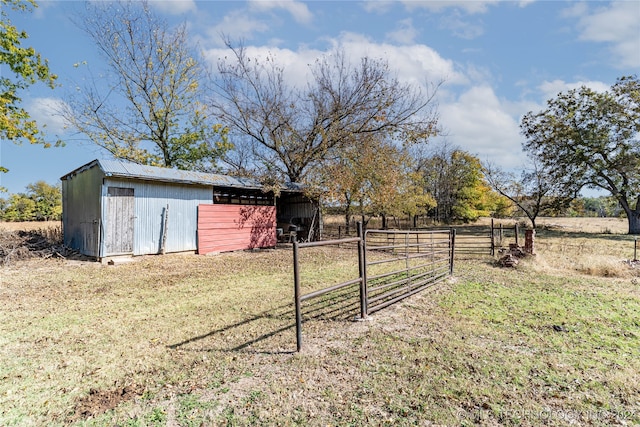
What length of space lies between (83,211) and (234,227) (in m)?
5.33

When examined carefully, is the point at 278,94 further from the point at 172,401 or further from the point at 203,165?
the point at 172,401

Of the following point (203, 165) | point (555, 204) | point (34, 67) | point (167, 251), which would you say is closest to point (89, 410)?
point (167, 251)

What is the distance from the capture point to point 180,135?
835 inches

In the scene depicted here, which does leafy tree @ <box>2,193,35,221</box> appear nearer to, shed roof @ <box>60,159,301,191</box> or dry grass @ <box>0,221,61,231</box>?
dry grass @ <box>0,221,61,231</box>

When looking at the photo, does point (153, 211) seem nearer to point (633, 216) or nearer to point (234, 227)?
point (234, 227)

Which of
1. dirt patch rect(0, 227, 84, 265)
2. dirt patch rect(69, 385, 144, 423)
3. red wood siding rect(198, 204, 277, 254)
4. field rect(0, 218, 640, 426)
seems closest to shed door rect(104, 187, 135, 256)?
dirt patch rect(0, 227, 84, 265)

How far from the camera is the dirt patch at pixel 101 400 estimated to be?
2.55m

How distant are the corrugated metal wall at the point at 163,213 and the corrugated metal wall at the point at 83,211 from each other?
0.62m

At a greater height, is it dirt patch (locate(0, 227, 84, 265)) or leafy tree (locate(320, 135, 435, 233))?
leafy tree (locate(320, 135, 435, 233))

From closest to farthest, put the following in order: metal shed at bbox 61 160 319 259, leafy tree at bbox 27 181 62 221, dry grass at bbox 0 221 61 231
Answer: metal shed at bbox 61 160 319 259 < dry grass at bbox 0 221 61 231 < leafy tree at bbox 27 181 62 221

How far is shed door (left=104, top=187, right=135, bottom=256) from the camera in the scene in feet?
32.1

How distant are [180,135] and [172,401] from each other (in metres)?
21.5

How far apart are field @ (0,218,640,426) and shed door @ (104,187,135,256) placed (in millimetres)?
3227

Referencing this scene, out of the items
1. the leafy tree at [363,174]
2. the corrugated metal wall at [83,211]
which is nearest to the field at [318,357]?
the corrugated metal wall at [83,211]
